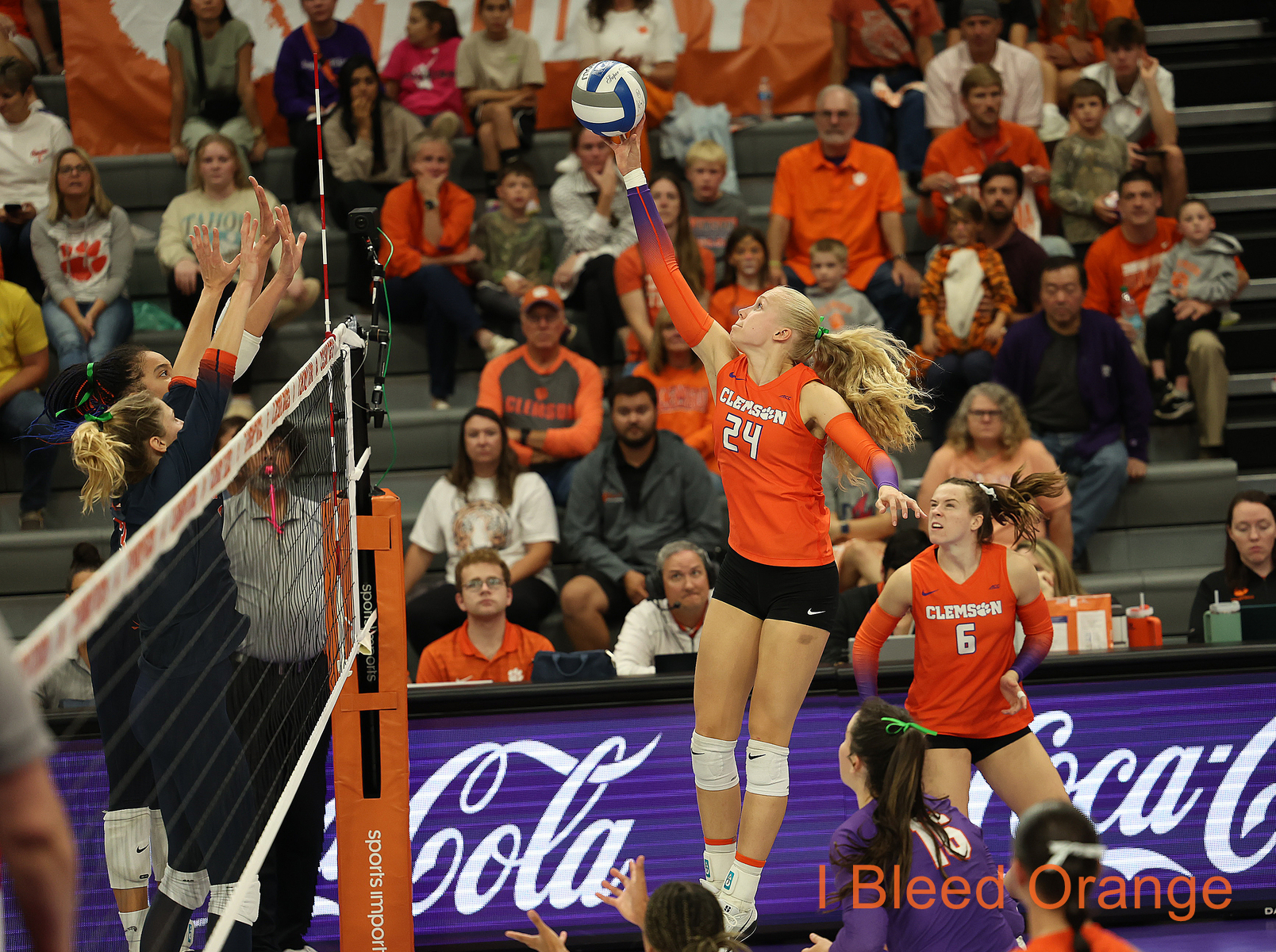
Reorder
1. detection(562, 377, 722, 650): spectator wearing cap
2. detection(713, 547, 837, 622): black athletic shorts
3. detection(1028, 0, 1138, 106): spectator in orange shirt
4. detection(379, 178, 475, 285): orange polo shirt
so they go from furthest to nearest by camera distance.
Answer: detection(1028, 0, 1138, 106): spectator in orange shirt < detection(379, 178, 475, 285): orange polo shirt < detection(562, 377, 722, 650): spectator wearing cap < detection(713, 547, 837, 622): black athletic shorts

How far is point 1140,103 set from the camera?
10.5 meters

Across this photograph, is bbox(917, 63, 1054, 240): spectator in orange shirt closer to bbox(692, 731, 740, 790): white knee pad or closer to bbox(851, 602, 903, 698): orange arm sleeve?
bbox(851, 602, 903, 698): orange arm sleeve

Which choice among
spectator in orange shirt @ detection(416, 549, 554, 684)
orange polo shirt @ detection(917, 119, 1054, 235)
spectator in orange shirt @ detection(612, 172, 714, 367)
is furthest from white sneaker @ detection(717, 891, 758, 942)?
orange polo shirt @ detection(917, 119, 1054, 235)

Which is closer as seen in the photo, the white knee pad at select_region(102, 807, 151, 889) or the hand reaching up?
the white knee pad at select_region(102, 807, 151, 889)

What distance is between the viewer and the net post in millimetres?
5359

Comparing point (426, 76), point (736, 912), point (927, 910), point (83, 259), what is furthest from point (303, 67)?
point (927, 910)

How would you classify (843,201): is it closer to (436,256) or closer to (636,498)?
(436,256)

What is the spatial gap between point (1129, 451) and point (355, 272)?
17.9 feet

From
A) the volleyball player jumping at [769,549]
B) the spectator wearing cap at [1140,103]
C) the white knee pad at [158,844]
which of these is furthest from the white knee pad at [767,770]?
the spectator wearing cap at [1140,103]

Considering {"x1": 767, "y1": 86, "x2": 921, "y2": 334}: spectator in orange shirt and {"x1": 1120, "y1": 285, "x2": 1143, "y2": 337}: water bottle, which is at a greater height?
{"x1": 767, "y1": 86, "x2": 921, "y2": 334}: spectator in orange shirt

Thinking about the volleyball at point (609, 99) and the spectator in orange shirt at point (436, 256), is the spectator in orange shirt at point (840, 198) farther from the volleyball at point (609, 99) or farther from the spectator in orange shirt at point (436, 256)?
the volleyball at point (609, 99)

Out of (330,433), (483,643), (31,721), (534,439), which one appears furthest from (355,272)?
(31,721)

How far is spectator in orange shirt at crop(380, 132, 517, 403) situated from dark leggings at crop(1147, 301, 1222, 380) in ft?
14.7

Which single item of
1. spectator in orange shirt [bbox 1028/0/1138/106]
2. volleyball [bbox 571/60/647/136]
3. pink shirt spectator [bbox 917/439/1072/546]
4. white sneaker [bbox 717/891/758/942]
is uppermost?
spectator in orange shirt [bbox 1028/0/1138/106]
